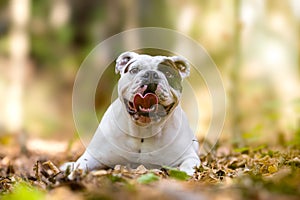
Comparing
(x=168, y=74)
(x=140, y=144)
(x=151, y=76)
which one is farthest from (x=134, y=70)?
(x=140, y=144)

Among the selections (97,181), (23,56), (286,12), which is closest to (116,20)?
(23,56)

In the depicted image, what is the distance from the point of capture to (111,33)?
16.8 m

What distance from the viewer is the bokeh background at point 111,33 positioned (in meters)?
12.6

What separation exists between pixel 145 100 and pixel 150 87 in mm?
105

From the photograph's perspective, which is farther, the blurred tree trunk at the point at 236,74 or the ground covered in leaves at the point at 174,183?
the blurred tree trunk at the point at 236,74

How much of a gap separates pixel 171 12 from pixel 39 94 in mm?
5040

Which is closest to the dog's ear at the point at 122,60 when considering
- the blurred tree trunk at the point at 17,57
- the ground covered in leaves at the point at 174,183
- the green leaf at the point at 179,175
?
the ground covered in leaves at the point at 174,183

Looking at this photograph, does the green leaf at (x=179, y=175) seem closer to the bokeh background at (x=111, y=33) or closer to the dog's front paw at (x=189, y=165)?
the dog's front paw at (x=189, y=165)

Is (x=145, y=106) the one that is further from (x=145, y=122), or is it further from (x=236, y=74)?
(x=236, y=74)

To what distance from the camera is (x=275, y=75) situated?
13117 mm

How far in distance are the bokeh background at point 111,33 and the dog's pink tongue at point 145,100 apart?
510cm

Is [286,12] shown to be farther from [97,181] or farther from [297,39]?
[97,181]

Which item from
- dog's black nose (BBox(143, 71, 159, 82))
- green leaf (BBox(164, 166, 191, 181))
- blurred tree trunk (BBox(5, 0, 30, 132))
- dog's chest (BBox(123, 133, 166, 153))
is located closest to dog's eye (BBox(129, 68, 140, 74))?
dog's black nose (BBox(143, 71, 159, 82))

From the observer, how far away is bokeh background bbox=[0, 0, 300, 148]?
1256 cm
